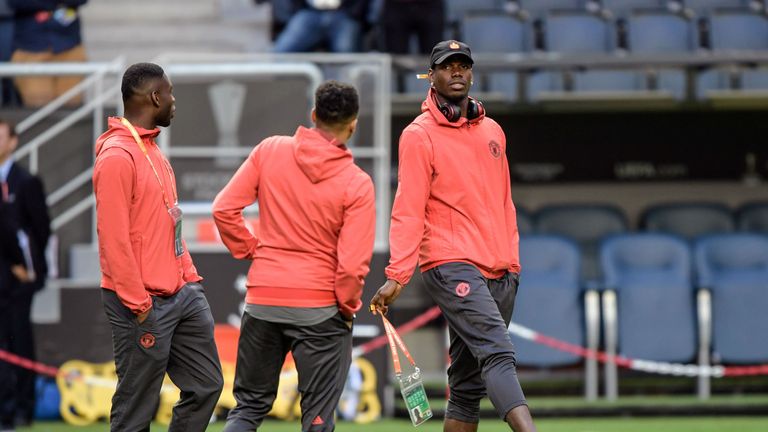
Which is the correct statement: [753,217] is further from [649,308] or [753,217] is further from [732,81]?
[649,308]

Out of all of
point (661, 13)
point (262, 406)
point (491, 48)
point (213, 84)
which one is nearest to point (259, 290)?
point (262, 406)

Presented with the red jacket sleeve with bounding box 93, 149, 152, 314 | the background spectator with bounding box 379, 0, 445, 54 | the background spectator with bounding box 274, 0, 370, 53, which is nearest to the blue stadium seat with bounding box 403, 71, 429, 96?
the background spectator with bounding box 379, 0, 445, 54

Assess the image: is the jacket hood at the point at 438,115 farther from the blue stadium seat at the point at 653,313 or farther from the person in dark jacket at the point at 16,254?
the blue stadium seat at the point at 653,313

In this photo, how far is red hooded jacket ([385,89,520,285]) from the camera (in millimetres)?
6715

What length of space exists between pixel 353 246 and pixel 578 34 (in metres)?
8.04

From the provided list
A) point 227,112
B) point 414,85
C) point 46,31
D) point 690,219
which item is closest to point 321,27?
point 414,85

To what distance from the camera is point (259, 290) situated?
21.7 feet

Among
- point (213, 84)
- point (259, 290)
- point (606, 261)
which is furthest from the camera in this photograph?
point (606, 261)

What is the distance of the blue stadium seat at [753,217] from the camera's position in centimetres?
1376

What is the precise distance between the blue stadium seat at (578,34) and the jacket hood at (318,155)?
7.67m

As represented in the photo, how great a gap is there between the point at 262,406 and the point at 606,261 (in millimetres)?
6379

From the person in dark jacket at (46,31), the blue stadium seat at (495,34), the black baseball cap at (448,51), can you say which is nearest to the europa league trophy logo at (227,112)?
the person in dark jacket at (46,31)

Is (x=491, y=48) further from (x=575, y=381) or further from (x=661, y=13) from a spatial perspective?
(x=575, y=381)

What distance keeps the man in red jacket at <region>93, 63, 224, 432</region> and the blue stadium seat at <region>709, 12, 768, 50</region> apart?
8.83m
